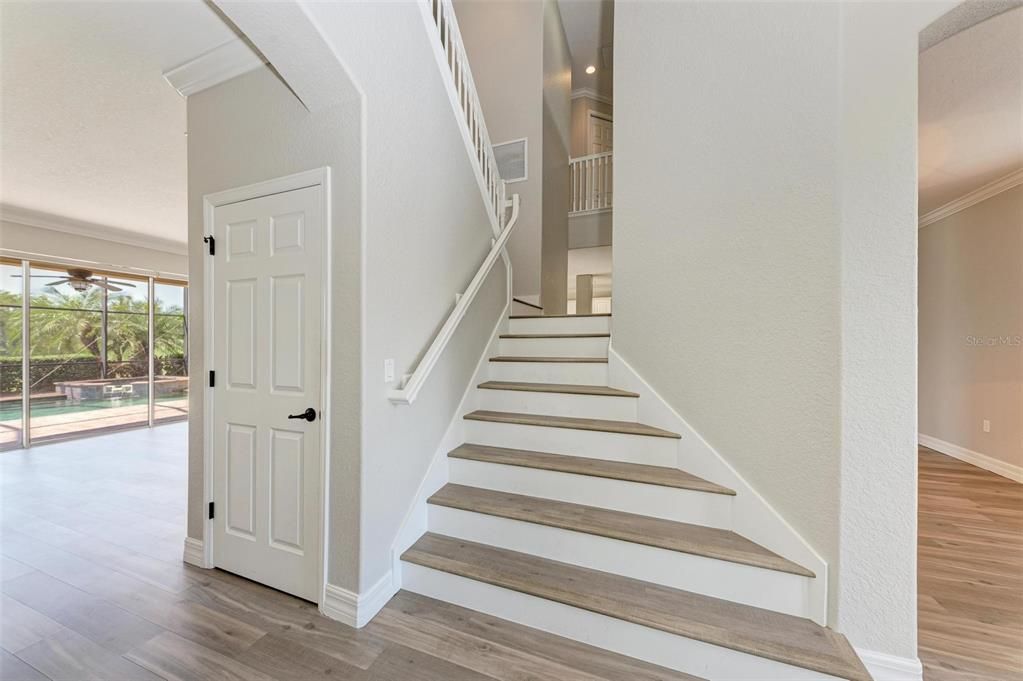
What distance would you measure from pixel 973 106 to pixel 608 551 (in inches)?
161

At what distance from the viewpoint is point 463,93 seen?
2.69 meters

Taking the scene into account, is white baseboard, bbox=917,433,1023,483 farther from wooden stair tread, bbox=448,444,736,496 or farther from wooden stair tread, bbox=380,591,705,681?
wooden stair tread, bbox=380,591,705,681

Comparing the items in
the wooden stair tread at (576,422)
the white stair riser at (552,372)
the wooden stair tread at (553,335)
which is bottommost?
the wooden stair tread at (576,422)

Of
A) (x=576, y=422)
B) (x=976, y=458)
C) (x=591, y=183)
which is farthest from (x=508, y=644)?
(x=976, y=458)

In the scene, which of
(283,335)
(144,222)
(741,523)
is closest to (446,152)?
(283,335)

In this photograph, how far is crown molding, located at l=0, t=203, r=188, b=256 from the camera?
448 cm

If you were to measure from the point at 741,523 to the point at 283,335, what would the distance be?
241cm

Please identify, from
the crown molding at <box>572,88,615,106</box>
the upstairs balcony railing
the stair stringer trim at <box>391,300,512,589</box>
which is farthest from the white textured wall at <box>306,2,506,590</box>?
the crown molding at <box>572,88,615,106</box>

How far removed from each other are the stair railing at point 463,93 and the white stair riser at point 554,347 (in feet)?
3.15

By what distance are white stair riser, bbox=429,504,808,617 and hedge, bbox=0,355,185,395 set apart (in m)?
6.34

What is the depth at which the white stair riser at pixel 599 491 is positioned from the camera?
6.11ft

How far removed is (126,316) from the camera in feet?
19.3

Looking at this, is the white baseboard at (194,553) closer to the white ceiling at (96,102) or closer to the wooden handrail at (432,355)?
the wooden handrail at (432,355)

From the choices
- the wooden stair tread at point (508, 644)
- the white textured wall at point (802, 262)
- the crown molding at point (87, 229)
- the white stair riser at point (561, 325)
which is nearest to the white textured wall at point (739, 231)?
the white textured wall at point (802, 262)
